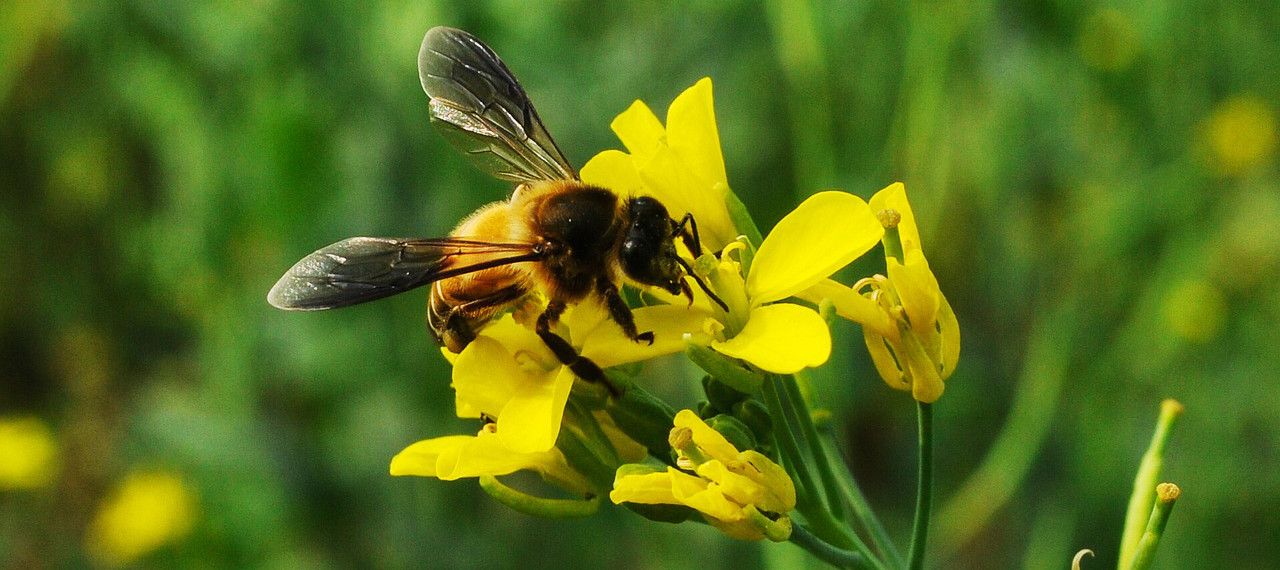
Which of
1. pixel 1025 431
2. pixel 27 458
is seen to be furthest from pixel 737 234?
pixel 27 458

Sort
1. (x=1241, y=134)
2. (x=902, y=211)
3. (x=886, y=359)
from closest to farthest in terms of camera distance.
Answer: (x=902, y=211)
(x=886, y=359)
(x=1241, y=134)

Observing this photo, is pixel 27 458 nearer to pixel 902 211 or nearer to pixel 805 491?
pixel 805 491

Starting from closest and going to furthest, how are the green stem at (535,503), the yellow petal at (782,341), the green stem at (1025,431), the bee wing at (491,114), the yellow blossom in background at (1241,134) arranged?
1. the yellow petal at (782,341)
2. the green stem at (535,503)
3. the bee wing at (491,114)
4. the green stem at (1025,431)
5. the yellow blossom in background at (1241,134)

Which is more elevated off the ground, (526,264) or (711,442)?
(526,264)

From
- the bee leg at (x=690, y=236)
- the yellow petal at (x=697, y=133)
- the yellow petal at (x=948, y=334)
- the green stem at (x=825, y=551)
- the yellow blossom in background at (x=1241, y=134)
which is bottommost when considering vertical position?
the green stem at (x=825, y=551)

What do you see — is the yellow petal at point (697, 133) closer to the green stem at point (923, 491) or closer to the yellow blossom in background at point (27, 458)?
the green stem at point (923, 491)

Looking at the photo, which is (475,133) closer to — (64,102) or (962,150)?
(962,150)

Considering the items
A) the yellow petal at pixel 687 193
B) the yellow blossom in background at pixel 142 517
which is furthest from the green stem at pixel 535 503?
the yellow blossom in background at pixel 142 517
